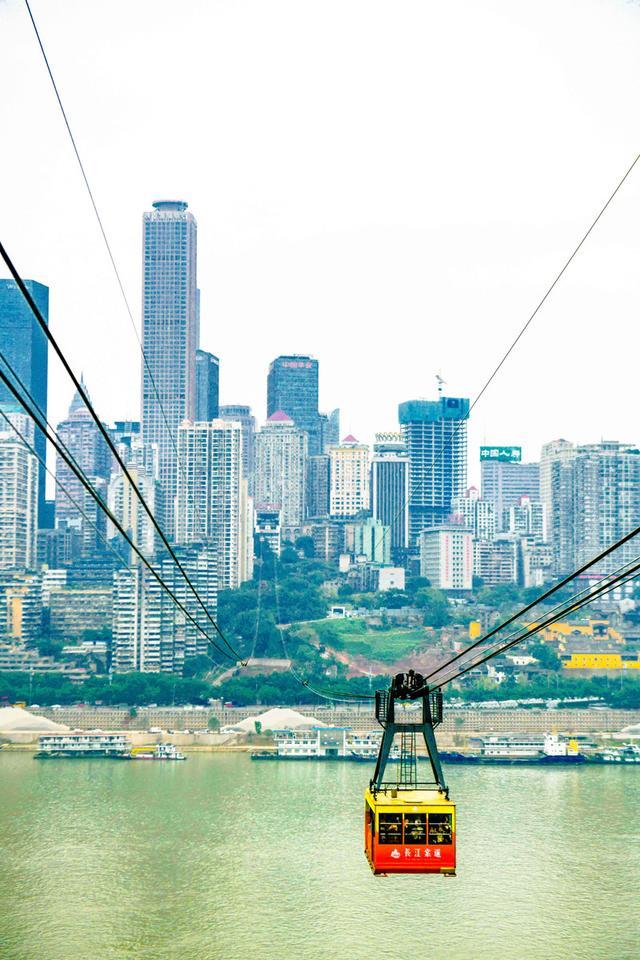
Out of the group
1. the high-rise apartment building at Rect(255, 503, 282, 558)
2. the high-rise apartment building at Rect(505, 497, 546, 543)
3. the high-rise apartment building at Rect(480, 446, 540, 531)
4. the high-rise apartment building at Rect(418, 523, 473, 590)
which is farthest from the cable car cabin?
the high-rise apartment building at Rect(480, 446, 540, 531)

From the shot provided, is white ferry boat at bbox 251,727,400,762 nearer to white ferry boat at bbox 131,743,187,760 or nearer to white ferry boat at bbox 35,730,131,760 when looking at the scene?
white ferry boat at bbox 131,743,187,760

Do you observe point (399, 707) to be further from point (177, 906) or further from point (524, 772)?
point (177, 906)

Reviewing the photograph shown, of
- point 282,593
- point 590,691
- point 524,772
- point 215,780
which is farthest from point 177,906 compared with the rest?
point 282,593

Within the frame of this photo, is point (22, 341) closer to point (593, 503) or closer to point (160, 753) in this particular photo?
point (593, 503)

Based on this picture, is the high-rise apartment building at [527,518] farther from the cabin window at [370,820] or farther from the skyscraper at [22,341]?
the cabin window at [370,820]

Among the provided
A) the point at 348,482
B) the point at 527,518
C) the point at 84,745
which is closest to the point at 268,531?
the point at 348,482

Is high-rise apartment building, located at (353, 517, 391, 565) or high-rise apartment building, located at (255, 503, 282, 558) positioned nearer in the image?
high-rise apartment building, located at (255, 503, 282, 558)
